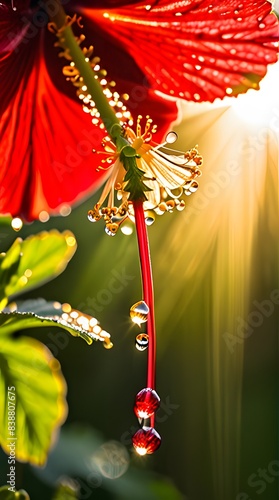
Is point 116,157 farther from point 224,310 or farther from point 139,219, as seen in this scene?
point 224,310

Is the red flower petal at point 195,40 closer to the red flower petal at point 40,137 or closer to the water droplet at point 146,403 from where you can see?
the red flower petal at point 40,137

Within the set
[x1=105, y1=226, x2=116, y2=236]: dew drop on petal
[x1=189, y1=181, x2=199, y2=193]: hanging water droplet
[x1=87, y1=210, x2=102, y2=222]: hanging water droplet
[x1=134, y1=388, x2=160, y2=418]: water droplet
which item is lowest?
[x1=134, y1=388, x2=160, y2=418]: water droplet

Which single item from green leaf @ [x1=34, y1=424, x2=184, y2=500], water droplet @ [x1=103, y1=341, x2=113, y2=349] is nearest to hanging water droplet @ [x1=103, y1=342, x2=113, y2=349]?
water droplet @ [x1=103, y1=341, x2=113, y2=349]

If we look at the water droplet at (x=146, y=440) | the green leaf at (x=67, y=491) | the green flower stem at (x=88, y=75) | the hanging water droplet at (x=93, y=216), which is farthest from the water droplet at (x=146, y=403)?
the green flower stem at (x=88, y=75)

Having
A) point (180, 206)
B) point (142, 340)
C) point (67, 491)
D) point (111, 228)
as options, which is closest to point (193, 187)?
point (180, 206)

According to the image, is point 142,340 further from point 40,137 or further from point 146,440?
point 40,137

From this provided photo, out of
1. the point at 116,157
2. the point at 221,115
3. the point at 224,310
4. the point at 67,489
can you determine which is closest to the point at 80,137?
the point at 116,157

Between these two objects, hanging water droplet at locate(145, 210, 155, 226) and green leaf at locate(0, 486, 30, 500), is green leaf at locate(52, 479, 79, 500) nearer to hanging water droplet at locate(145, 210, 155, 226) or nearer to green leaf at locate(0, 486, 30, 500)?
green leaf at locate(0, 486, 30, 500)
